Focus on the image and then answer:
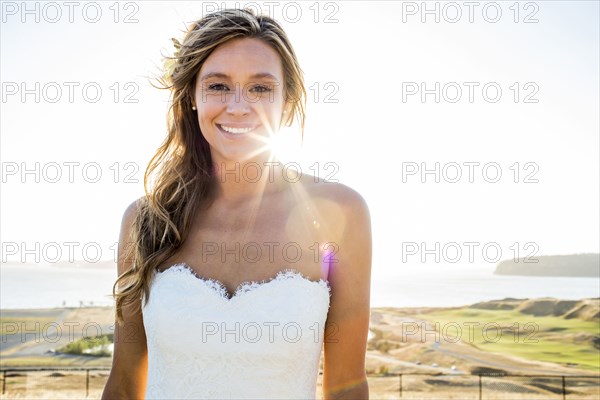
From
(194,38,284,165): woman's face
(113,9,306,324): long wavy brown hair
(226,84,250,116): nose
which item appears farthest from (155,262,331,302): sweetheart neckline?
(226,84,250,116): nose

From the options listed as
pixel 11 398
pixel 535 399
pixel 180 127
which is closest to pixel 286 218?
pixel 180 127

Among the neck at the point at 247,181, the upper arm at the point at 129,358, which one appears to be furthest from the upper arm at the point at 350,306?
the upper arm at the point at 129,358

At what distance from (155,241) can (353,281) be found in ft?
3.74

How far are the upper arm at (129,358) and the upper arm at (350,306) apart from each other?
0.97m

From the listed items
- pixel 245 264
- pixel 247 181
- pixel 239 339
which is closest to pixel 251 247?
pixel 245 264

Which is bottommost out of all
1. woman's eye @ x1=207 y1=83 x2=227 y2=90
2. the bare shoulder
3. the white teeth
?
the bare shoulder

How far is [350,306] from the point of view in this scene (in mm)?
3035

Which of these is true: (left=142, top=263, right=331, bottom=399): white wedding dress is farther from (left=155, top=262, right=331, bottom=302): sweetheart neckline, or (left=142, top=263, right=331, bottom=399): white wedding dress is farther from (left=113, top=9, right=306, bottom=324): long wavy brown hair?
A: (left=113, top=9, right=306, bottom=324): long wavy brown hair

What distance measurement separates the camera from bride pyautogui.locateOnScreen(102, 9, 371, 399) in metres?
3.00

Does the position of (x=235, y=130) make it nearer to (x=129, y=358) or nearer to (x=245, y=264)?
(x=245, y=264)

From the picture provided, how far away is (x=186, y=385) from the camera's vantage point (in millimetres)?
3059

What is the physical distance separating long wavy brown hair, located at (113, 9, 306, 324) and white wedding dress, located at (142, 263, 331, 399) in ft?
0.86

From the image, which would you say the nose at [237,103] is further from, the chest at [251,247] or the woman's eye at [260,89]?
the chest at [251,247]

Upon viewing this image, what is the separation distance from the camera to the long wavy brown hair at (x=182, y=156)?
10.5 feet
